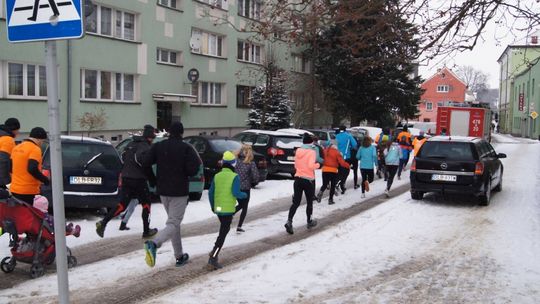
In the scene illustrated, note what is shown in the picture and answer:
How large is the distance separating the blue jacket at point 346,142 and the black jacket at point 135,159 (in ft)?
24.0

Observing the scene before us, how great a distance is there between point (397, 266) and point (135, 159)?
444 centimetres

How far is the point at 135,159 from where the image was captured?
8.56 metres

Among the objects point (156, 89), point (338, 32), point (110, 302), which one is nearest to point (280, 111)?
point (156, 89)

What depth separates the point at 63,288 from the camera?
3.59 meters

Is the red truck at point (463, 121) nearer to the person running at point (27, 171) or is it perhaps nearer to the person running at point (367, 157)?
the person running at point (367, 157)

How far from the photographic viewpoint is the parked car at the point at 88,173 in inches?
363

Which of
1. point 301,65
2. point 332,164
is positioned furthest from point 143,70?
point 301,65

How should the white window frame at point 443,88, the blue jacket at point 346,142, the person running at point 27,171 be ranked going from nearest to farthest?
1. the person running at point 27,171
2. the blue jacket at point 346,142
3. the white window frame at point 443,88

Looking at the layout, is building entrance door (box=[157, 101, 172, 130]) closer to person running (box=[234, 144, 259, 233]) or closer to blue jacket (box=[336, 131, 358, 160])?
blue jacket (box=[336, 131, 358, 160])

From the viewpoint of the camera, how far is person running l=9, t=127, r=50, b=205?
22.3ft

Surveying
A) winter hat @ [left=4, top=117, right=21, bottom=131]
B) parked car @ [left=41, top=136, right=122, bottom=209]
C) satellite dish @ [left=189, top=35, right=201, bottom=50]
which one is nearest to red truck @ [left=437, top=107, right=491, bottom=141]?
satellite dish @ [left=189, top=35, right=201, bottom=50]

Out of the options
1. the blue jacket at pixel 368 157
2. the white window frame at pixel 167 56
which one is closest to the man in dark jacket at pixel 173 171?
the blue jacket at pixel 368 157

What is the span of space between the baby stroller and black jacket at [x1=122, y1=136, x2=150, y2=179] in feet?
7.21

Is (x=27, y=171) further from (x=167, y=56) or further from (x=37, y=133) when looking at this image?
(x=167, y=56)
